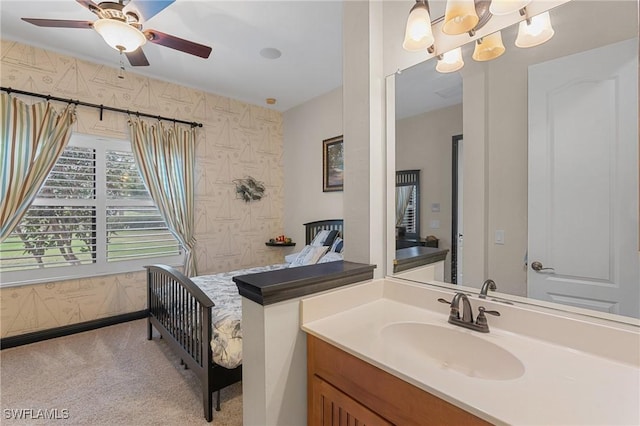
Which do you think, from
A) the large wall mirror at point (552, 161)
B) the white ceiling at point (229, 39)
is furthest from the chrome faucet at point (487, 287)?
the white ceiling at point (229, 39)

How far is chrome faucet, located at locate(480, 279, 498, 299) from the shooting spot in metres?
1.17

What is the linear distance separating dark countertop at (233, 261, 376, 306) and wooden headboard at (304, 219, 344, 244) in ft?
7.32

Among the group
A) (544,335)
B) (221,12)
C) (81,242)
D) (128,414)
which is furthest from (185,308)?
(221,12)

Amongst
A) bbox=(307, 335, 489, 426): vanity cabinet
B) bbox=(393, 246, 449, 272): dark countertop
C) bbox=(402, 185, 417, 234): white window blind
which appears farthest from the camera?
bbox=(402, 185, 417, 234): white window blind

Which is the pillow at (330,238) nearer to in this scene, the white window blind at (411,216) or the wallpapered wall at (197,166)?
the wallpapered wall at (197,166)

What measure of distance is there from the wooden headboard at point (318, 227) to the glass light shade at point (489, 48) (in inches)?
100

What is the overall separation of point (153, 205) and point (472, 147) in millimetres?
3597

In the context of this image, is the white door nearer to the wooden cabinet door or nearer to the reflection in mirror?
the reflection in mirror

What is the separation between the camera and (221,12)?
7.71ft

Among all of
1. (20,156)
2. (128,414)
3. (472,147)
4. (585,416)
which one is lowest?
(128,414)

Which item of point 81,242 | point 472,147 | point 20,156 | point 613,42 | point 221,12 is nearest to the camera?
point 613,42

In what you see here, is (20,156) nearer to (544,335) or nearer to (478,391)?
(478,391)

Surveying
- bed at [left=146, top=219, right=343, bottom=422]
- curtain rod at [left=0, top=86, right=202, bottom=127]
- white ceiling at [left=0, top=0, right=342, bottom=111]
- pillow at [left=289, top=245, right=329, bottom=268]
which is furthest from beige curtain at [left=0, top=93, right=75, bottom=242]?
pillow at [left=289, top=245, right=329, bottom=268]

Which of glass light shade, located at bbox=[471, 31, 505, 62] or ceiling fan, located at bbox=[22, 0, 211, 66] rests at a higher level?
ceiling fan, located at bbox=[22, 0, 211, 66]
